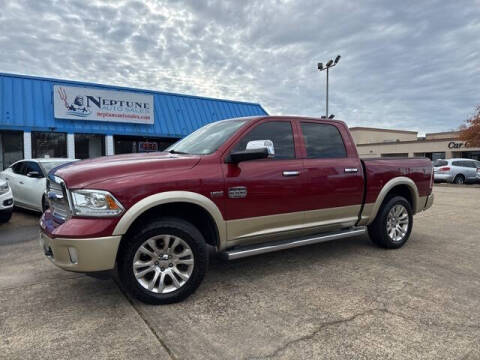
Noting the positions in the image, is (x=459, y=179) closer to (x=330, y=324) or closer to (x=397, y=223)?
(x=397, y=223)

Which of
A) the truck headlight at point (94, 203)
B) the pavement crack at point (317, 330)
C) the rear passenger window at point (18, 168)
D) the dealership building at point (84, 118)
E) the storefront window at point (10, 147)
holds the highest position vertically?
the dealership building at point (84, 118)

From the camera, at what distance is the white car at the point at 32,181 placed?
7462 millimetres

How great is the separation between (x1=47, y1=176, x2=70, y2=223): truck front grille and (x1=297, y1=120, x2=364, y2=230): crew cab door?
263cm

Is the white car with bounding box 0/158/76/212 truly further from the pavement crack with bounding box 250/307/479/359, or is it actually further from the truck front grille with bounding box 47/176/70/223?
the pavement crack with bounding box 250/307/479/359

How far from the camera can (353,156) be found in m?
4.70

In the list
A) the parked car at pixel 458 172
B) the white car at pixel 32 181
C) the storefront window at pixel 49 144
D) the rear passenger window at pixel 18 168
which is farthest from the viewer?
the parked car at pixel 458 172

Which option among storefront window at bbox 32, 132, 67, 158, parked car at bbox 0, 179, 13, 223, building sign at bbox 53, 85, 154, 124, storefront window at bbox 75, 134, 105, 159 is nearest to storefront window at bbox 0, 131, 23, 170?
storefront window at bbox 32, 132, 67, 158

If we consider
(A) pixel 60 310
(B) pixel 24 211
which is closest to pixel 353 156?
(A) pixel 60 310

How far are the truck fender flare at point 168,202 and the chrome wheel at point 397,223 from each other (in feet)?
9.58

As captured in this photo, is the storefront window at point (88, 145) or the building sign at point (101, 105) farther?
the storefront window at point (88, 145)

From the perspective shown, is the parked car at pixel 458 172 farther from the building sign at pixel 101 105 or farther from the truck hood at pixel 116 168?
the truck hood at pixel 116 168

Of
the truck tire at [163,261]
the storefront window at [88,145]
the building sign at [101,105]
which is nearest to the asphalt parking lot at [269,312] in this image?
the truck tire at [163,261]

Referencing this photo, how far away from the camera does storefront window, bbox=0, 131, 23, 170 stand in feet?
41.8

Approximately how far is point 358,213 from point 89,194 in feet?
11.5
